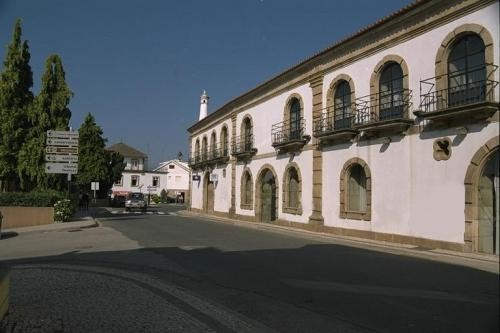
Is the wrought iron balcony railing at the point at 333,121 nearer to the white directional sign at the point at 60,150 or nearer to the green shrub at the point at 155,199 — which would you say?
the white directional sign at the point at 60,150

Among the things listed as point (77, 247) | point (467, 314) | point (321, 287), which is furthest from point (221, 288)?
point (77, 247)

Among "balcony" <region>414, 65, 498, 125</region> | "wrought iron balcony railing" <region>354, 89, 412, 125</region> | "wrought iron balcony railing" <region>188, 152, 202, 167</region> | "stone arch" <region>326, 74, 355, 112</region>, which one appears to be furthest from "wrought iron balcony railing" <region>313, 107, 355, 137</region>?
"wrought iron balcony railing" <region>188, 152, 202, 167</region>

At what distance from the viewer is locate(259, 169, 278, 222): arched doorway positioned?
28.4 meters

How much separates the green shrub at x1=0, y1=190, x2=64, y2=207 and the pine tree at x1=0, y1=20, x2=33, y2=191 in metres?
2.31

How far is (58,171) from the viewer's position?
24828 mm

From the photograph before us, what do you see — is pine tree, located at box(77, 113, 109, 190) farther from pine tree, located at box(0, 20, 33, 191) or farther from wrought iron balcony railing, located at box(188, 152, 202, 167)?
pine tree, located at box(0, 20, 33, 191)

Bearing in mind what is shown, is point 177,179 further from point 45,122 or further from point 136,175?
point 45,122

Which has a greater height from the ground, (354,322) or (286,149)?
(286,149)

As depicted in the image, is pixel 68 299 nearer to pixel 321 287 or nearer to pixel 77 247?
pixel 321 287

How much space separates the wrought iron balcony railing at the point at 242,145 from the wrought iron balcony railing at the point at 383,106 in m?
11.5

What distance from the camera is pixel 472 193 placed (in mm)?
Answer: 14188

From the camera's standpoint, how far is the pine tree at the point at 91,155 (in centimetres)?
5434

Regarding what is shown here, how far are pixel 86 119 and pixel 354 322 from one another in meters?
53.9

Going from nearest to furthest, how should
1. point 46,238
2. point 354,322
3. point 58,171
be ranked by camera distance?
point 354,322
point 46,238
point 58,171
